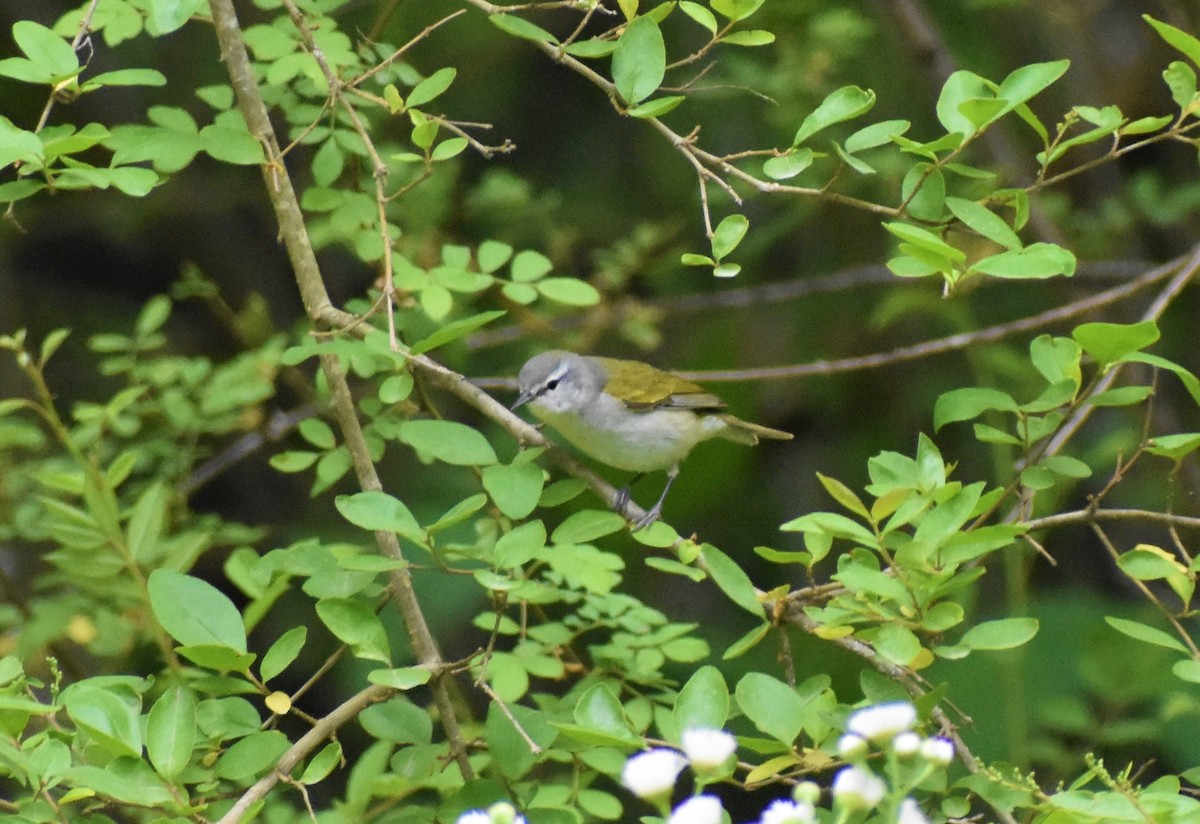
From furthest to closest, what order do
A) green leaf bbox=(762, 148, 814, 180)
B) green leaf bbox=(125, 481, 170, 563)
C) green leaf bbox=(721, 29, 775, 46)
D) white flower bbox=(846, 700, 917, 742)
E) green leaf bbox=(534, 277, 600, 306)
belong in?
green leaf bbox=(125, 481, 170, 563), green leaf bbox=(534, 277, 600, 306), green leaf bbox=(721, 29, 775, 46), green leaf bbox=(762, 148, 814, 180), white flower bbox=(846, 700, 917, 742)

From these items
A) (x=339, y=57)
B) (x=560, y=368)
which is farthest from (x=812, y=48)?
(x=339, y=57)

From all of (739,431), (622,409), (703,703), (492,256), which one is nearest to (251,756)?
(703,703)

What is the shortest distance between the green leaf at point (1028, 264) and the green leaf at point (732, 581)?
1.61 ft

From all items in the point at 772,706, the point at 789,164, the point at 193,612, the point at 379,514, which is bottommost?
the point at 772,706

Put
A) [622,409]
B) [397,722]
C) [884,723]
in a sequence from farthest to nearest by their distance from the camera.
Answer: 1. [622,409]
2. [397,722]
3. [884,723]

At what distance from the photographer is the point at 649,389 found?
3213 millimetres

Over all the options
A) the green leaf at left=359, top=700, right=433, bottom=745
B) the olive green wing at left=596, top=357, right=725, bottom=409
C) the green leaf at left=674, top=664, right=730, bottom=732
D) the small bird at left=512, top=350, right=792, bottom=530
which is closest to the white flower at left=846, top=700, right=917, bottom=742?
the green leaf at left=674, top=664, right=730, bottom=732

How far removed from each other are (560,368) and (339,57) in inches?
39.3

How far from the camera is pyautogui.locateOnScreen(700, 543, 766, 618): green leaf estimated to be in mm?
1611

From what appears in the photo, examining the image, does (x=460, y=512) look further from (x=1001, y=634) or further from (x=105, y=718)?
(x=1001, y=634)

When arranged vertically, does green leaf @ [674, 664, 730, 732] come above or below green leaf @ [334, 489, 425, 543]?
below

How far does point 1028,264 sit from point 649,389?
1701mm

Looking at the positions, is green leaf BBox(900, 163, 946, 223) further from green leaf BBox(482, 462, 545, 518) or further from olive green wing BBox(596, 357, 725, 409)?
olive green wing BBox(596, 357, 725, 409)

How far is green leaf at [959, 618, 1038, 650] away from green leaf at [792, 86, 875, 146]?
26.4 inches
